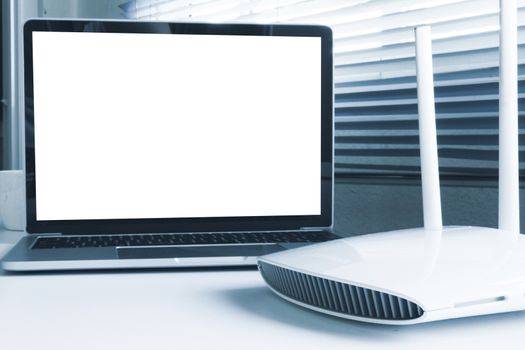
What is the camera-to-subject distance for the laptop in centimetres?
73

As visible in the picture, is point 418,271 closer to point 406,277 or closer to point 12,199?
point 406,277

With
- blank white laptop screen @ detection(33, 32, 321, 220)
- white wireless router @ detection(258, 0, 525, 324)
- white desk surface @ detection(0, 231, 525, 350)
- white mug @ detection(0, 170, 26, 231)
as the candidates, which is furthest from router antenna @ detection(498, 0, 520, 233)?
white mug @ detection(0, 170, 26, 231)

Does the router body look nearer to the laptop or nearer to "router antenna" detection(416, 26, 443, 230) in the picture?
"router antenna" detection(416, 26, 443, 230)

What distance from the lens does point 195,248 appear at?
0.66 metres

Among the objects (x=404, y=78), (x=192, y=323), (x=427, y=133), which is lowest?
(x=192, y=323)

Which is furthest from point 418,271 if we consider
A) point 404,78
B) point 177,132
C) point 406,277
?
point 404,78

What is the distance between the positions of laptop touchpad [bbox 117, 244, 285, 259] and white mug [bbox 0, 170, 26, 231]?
343 millimetres

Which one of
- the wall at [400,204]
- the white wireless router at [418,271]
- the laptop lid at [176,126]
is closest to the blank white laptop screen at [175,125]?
the laptop lid at [176,126]

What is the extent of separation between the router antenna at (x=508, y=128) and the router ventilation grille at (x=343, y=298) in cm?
25

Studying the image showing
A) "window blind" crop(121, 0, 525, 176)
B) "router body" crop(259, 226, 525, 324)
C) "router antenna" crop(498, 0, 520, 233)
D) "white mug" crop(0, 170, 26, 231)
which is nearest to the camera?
"router body" crop(259, 226, 525, 324)

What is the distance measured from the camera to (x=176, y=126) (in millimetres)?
751

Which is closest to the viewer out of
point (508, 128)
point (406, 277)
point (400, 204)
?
point (406, 277)

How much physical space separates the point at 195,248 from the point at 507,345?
1.23 feet

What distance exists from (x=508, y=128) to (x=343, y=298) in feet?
0.95
